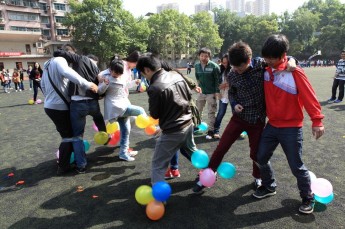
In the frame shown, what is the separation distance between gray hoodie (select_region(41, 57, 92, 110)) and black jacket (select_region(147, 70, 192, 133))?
138cm

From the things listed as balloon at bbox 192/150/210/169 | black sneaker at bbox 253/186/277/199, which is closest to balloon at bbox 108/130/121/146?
balloon at bbox 192/150/210/169

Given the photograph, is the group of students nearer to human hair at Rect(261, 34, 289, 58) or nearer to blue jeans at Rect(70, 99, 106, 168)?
human hair at Rect(261, 34, 289, 58)

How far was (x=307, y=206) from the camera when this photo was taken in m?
3.00

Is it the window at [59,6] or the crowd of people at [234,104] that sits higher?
the window at [59,6]

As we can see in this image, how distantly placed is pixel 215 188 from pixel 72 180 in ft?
7.12

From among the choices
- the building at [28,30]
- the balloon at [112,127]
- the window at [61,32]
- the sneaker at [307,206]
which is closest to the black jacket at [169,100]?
the sneaker at [307,206]

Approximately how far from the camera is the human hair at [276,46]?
2696mm

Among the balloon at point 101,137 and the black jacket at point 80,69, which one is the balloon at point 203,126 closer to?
the balloon at point 101,137

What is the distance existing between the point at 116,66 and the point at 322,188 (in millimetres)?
3239

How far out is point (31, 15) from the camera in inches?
2055

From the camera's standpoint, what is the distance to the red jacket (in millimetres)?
2711

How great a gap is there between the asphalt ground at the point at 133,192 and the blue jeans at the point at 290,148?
0.37 m

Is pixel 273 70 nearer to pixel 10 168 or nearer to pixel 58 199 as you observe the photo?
pixel 58 199

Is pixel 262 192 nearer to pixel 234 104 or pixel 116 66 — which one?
pixel 234 104
